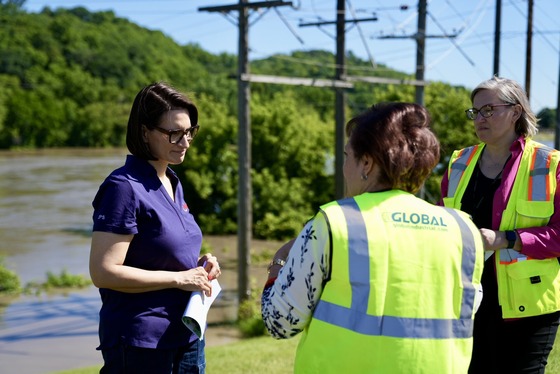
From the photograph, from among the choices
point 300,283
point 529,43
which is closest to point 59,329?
point 300,283

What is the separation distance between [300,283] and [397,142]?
484 mm

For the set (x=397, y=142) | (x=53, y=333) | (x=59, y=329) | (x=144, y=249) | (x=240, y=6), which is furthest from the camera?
(x=59, y=329)

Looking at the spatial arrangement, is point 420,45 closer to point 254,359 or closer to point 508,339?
point 254,359

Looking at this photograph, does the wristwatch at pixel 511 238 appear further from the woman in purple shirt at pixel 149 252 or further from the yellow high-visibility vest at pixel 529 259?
the woman in purple shirt at pixel 149 252

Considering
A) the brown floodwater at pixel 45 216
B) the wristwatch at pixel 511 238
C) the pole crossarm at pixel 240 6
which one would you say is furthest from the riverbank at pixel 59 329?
the wristwatch at pixel 511 238

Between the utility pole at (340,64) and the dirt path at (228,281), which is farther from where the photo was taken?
the utility pole at (340,64)

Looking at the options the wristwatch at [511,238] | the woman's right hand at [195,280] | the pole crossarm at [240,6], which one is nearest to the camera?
the woman's right hand at [195,280]

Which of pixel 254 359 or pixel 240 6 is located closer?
pixel 254 359

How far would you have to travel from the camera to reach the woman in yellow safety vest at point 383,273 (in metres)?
1.74

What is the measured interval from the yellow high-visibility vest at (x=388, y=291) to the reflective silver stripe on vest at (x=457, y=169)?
4.07ft

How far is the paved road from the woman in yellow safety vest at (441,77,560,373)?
933cm

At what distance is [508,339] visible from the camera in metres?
2.81

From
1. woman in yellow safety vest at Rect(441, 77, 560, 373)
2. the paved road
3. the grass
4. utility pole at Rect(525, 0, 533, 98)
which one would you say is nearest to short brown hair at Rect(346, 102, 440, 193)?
woman in yellow safety vest at Rect(441, 77, 560, 373)

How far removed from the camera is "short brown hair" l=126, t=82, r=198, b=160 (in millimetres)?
2619
